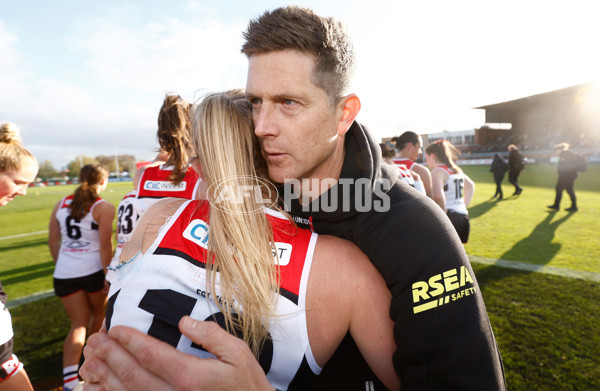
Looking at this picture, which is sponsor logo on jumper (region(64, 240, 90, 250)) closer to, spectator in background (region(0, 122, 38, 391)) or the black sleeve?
spectator in background (region(0, 122, 38, 391))

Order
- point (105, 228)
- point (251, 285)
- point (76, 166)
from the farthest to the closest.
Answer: point (76, 166) < point (105, 228) < point (251, 285)

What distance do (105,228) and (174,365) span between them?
3.71 m

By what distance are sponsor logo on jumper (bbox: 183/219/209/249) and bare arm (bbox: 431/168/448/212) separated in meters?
5.14

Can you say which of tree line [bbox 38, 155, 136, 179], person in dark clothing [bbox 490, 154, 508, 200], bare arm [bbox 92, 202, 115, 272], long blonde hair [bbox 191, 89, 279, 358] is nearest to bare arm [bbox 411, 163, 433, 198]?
bare arm [bbox 92, 202, 115, 272]

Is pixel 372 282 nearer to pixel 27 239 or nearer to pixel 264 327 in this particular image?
Result: pixel 264 327

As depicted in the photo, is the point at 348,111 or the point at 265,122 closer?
the point at 265,122

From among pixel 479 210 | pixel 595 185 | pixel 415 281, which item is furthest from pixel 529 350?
pixel 595 185

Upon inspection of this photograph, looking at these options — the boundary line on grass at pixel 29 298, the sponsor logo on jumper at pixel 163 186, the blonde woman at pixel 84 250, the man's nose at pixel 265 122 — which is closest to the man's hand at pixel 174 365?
the man's nose at pixel 265 122

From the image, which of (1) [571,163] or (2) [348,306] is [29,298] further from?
(1) [571,163]

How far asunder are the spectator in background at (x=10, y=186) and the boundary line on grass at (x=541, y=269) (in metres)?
6.65

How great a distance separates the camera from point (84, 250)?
152 inches

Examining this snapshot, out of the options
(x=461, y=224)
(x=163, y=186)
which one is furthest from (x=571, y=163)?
(x=163, y=186)

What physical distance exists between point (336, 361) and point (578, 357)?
137 inches

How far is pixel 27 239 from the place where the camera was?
9.82 metres
